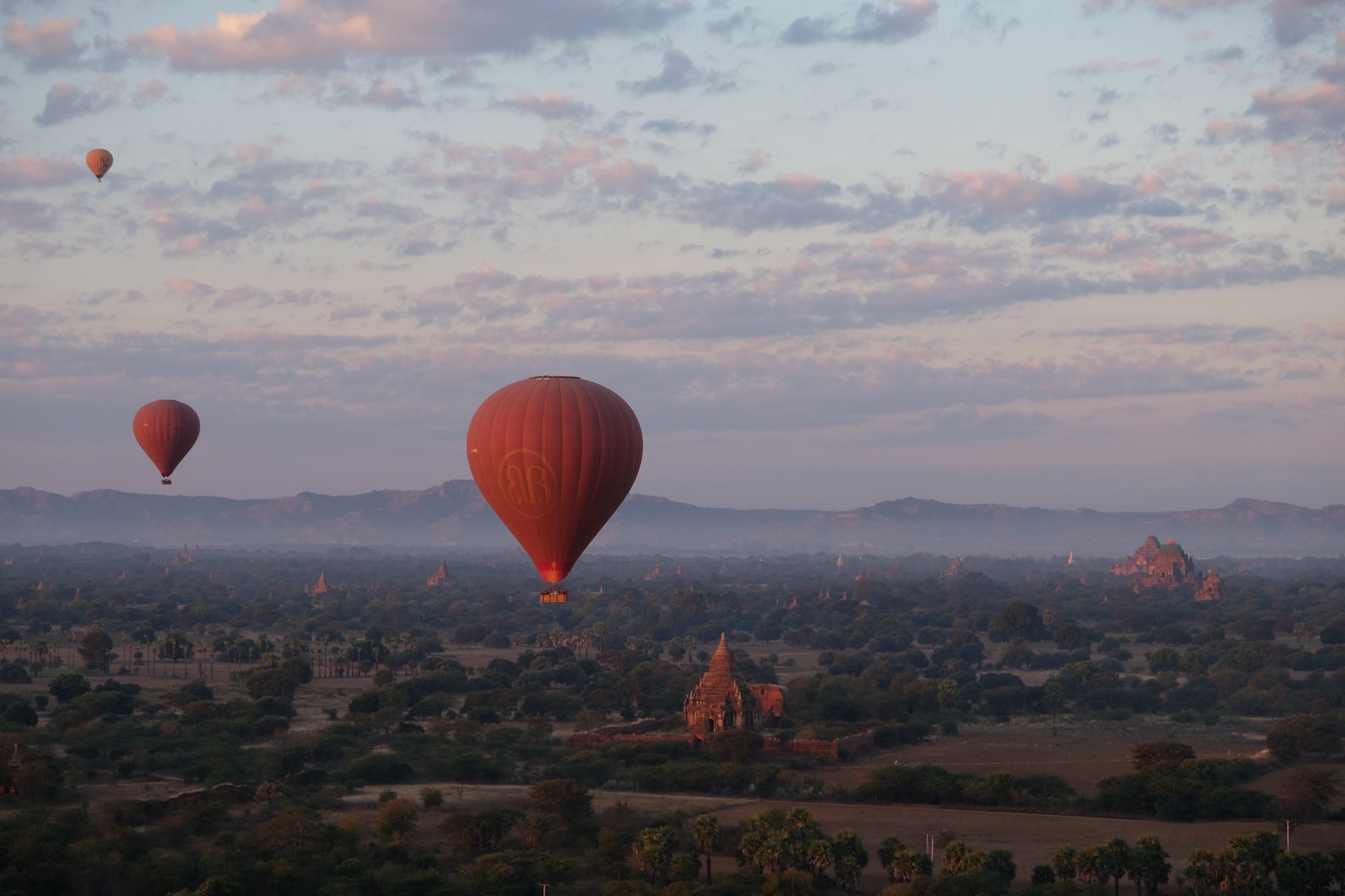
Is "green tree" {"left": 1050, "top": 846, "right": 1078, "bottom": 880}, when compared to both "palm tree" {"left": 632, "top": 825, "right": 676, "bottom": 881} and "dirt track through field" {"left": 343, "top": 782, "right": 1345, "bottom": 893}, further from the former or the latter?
"palm tree" {"left": 632, "top": 825, "right": 676, "bottom": 881}

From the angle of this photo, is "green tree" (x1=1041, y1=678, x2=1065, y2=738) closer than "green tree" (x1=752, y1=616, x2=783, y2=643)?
Yes

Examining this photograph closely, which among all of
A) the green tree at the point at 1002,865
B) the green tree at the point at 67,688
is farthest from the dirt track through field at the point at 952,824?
the green tree at the point at 67,688

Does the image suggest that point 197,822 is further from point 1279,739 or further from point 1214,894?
point 1279,739

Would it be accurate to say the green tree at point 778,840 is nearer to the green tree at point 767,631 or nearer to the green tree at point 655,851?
the green tree at point 655,851

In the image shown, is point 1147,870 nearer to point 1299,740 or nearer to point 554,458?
point 554,458

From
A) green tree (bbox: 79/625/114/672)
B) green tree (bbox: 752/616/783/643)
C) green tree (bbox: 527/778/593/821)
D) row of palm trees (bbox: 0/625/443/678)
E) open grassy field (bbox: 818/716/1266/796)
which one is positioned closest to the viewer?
green tree (bbox: 527/778/593/821)

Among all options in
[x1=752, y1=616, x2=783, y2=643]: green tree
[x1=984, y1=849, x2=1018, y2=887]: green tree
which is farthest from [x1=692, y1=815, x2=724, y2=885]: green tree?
[x1=752, y1=616, x2=783, y2=643]: green tree
